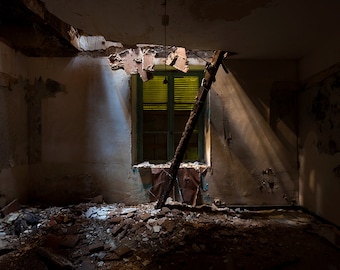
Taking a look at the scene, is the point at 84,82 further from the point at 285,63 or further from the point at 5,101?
the point at 285,63

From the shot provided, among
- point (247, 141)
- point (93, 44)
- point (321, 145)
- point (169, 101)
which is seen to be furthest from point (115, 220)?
point (321, 145)

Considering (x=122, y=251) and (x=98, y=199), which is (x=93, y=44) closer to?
(x=98, y=199)

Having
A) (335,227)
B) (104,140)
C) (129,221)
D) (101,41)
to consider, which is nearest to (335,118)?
(335,227)

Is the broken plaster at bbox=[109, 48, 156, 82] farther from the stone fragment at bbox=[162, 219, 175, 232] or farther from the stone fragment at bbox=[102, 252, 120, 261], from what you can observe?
the stone fragment at bbox=[102, 252, 120, 261]

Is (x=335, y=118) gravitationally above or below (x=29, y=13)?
below

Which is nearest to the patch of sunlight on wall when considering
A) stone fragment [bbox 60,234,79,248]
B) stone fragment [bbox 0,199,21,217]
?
stone fragment [bbox 60,234,79,248]

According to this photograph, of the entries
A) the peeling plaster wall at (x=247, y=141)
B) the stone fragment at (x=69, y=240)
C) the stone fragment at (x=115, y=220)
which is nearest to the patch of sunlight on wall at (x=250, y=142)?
the peeling plaster wall at (x=247, y=141)

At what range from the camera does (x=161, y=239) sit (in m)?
2.86

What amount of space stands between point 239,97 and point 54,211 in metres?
3.10

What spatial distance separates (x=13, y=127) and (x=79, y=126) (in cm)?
86

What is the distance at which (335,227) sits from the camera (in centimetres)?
316

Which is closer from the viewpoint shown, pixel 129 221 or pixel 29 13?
pixel 29 13

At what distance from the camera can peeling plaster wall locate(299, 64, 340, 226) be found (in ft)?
10.3

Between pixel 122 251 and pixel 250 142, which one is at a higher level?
pixel 250 142
